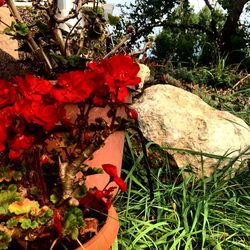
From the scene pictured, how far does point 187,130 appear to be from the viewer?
134 inches

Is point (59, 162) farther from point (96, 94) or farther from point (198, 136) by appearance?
point (198, 136)

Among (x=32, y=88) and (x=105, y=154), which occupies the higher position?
(x=32, y=88)

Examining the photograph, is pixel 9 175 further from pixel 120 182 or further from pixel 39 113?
pixel 120 182

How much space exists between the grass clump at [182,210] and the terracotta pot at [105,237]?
0.54 metres

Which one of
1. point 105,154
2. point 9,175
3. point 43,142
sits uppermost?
point 43,142

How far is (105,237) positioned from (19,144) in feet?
1.58

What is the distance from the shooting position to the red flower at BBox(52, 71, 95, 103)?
1857 mm

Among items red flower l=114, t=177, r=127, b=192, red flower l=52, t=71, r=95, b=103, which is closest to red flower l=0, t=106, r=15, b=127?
red flower l=52, t=71, r=95, b=103

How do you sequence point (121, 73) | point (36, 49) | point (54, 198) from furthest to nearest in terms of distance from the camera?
point (36, 49), point (54, 198), point (121, 73)

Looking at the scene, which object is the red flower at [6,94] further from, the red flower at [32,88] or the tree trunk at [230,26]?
the tree trunk at [230,26]

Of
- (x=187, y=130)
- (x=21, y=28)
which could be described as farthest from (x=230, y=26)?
(x=21, y=28)

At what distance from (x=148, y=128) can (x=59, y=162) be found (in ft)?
4.58

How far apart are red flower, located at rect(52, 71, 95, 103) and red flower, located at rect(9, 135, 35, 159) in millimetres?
160

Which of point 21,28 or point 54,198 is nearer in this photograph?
point 54,198
